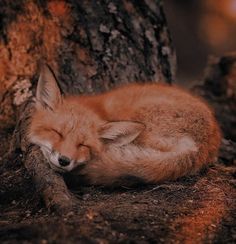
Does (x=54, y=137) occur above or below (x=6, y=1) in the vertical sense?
below

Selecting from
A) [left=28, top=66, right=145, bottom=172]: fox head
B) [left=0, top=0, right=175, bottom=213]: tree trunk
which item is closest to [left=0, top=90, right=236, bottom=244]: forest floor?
[left=28, top=66, right=145, bottom=172]: fox head

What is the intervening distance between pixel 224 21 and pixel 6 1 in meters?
7.37

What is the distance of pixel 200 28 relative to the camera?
10445mm

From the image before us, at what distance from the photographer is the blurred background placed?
32.9ft

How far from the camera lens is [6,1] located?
13.3 ft

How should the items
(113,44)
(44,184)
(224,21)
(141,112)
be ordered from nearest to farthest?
(44,184) → (141,112) → (113,44) → (224,21)

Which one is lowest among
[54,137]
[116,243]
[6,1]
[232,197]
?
[232,197]

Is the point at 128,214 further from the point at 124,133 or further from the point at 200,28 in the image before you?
the point at 200,28

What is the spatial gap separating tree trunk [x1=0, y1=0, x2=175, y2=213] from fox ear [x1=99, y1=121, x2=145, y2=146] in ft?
2.12

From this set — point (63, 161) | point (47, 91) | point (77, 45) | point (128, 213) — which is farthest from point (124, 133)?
point (77, 45)

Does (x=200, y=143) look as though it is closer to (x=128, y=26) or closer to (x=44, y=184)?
(x=44, y=184)

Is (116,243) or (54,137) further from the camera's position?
(54,137)

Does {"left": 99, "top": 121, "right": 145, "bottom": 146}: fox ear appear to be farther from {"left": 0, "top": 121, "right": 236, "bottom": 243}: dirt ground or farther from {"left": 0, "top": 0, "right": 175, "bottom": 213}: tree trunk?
{"left": 0, "top": 0, "right": 175, "bottom": 213}: tree trunk

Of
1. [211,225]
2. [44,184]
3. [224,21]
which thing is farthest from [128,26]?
[224,21]
